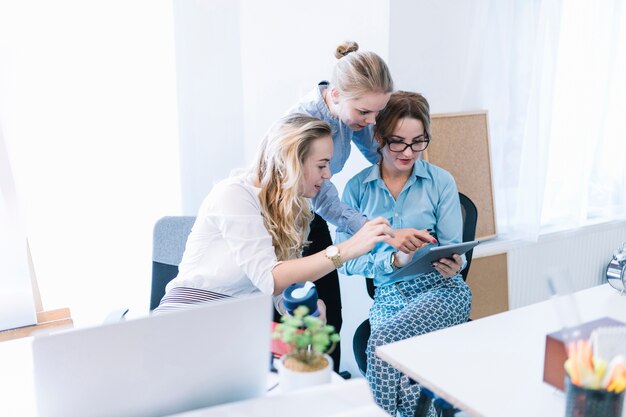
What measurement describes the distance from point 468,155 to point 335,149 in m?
0.96

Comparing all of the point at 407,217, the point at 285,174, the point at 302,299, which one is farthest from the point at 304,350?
the point at 407,217

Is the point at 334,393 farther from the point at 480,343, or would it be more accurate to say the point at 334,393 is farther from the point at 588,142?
the point at 588,142

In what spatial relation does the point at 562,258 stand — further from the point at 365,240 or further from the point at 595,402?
the point at 595,402

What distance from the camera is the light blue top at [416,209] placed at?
2270 millimetres

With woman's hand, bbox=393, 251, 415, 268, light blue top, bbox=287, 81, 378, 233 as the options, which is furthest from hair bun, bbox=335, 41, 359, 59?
woman's hand, bbox=393, 251, 415, 268

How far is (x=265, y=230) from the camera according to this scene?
1.72 metres

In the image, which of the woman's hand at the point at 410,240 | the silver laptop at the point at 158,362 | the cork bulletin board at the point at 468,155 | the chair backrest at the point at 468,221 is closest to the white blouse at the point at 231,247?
the woman's hand at the point at 410,240

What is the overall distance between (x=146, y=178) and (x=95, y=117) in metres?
0.33

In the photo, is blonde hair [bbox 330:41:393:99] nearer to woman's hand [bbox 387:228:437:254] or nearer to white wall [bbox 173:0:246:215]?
woman's hand [bbox 387:228:437:254]

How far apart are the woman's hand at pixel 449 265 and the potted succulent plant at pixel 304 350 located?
1.05 m

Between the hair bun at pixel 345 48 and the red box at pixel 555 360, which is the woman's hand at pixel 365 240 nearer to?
the red box at pixel 555 360

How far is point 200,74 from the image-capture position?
9.01 feet

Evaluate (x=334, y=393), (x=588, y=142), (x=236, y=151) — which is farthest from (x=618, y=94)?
(x=334, y=393)

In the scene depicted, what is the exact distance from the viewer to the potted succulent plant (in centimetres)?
107
